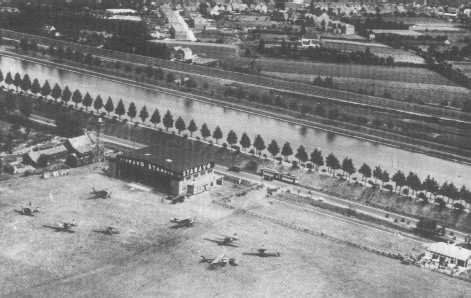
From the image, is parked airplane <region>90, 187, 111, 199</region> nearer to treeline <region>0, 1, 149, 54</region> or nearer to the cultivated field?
the cultivated field

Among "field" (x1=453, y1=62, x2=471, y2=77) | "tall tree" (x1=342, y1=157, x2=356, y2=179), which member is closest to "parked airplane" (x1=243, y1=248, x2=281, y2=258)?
"tall tree" (x1=342, y1=157, x2=356, y2=179)

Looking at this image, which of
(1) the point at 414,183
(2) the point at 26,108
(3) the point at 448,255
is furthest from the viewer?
(2) the point at 26,108

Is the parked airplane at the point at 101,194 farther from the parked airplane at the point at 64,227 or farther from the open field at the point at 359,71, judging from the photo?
the open field at the point at 359,71

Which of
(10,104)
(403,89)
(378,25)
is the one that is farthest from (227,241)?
(378,25)

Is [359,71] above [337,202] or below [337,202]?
above

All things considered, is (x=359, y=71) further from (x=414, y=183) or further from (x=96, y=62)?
(x=414, y=183)

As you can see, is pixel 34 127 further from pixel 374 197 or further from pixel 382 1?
pixel 382 1
